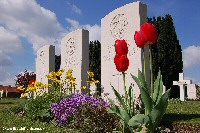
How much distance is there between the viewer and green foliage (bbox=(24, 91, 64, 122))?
816 centimetres

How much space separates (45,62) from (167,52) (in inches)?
368

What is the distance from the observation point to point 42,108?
8406mm

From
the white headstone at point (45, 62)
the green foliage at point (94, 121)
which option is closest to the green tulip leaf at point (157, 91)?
the green foliage at point (94, 121)

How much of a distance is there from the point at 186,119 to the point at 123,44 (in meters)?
4.80

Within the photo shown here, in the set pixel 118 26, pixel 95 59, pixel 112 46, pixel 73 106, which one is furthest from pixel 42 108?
pixel 95 59

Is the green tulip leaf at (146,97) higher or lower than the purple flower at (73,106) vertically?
higher

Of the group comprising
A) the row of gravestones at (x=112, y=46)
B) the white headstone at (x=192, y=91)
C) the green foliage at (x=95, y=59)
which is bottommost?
the white headstone at (x=192, y=91)

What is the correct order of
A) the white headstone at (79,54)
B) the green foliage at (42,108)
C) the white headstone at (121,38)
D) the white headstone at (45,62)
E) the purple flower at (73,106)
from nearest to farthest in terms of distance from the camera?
the purple flower at (73,106) → the white headstone at (121,38) → the green foliage at (42,108) → the white headstone at (79,54) → the white headstone at (45,62)

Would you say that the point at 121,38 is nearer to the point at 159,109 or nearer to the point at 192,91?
the point at 159,109

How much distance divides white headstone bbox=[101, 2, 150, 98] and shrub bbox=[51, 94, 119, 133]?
1.51 m

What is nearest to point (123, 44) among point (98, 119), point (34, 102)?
point (98, 119)

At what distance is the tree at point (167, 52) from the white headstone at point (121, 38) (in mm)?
11556

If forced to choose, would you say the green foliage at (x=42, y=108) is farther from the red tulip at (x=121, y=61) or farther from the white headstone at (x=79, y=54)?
the red tulip at (x=121, y=61)

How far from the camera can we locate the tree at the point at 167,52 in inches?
821
